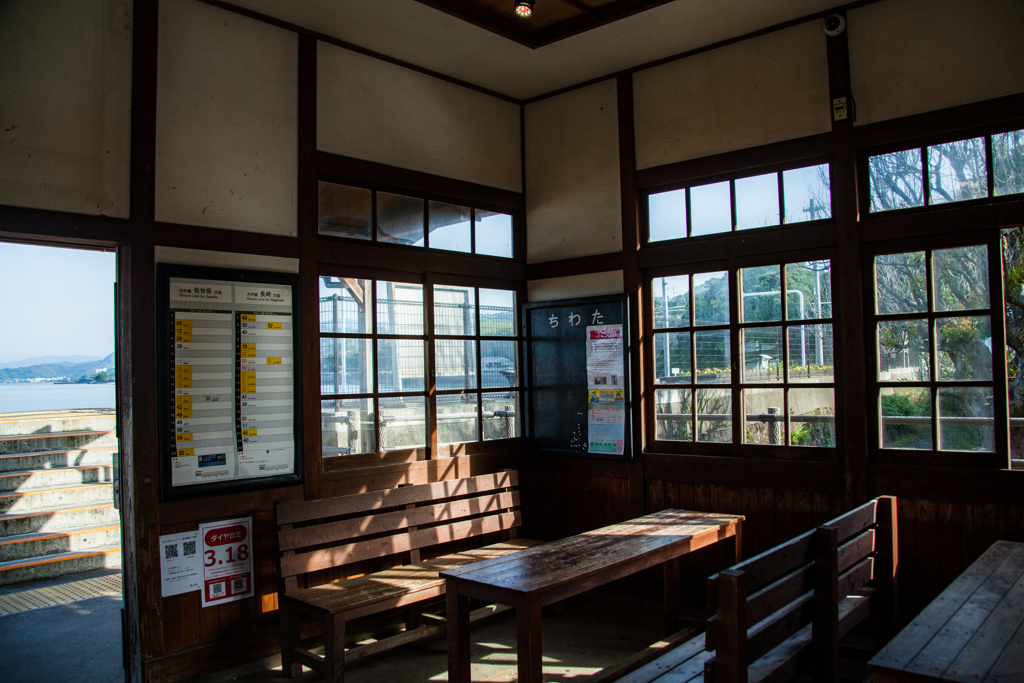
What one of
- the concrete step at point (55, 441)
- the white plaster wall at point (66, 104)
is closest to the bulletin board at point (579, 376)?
the white plaster wall at point (66, 104)

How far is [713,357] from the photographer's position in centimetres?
468

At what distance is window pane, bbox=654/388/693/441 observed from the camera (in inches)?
189

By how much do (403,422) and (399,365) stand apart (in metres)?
0.39

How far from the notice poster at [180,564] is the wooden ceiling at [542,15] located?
10.8 ft

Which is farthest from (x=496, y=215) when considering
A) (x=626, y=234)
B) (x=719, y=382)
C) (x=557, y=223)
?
(x=719, y=382)

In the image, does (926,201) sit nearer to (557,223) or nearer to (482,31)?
(557,223)

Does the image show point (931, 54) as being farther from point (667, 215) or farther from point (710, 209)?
point (667, 215)

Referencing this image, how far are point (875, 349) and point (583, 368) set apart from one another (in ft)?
6.45

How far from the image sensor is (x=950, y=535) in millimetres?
3824

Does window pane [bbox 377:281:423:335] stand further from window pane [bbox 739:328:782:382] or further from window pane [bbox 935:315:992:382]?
window pane [bbox 935:315:992:382]

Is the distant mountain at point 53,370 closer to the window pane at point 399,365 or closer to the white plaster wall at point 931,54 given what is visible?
the window pane at point 399,365

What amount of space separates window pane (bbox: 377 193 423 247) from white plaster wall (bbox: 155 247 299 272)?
0.73 meters

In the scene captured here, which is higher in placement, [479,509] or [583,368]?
[583,368]

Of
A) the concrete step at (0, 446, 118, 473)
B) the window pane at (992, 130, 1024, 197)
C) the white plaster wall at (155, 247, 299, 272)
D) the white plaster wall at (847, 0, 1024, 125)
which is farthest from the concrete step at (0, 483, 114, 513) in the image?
the window pane at (992, 130, 1024, 197)
